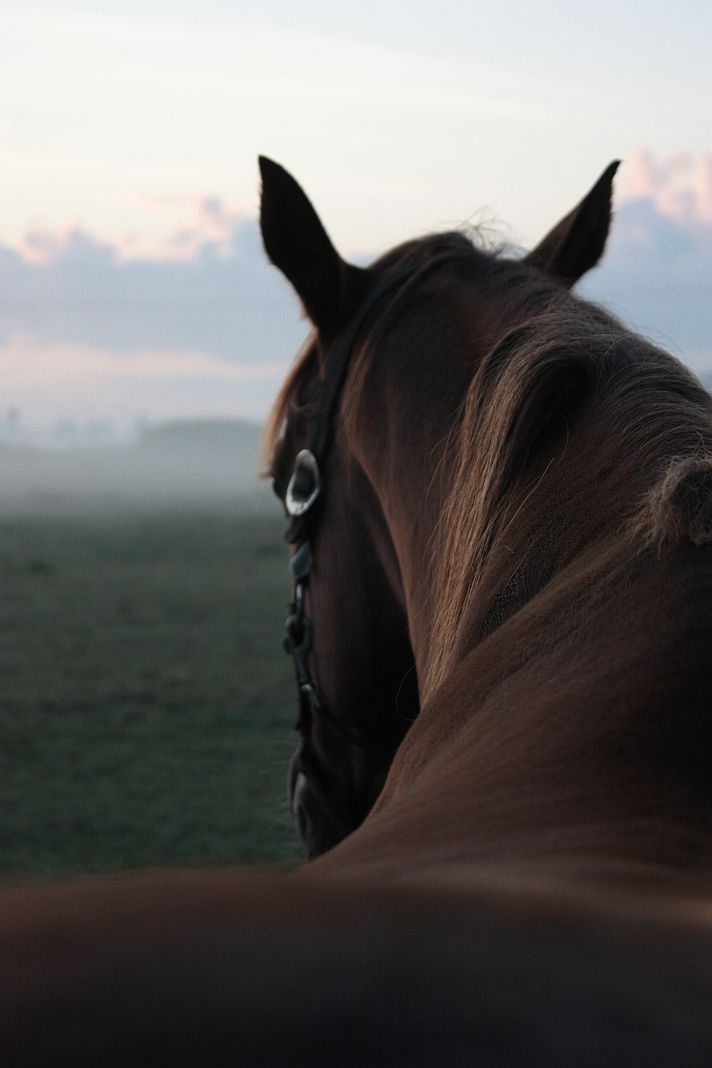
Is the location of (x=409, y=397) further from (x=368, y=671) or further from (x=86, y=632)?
(x=86, y=632)

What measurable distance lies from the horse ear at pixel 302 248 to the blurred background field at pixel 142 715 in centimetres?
76

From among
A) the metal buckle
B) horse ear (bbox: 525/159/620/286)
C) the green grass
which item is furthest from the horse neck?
the green grass

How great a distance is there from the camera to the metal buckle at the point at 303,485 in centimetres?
233

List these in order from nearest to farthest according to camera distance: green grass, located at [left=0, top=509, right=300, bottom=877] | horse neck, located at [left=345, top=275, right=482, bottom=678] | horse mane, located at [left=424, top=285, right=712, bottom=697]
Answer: horse mane, located at [left=424, top=285, right=712, bottom=697], horse neck, located at [left=345, top=275, right=482, bottom=678], green grass, located at [left=0, top=509, right=300, bottom=877]

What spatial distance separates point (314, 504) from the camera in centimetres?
234

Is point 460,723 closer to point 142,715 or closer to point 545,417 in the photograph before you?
point 545,417

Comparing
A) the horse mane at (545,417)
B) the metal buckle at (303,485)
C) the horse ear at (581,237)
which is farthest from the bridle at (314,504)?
the horse mane at (545,417)

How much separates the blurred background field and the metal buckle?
1.96 ft

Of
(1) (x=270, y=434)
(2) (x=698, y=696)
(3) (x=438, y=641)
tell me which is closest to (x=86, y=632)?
(1) (x=270, y=434)

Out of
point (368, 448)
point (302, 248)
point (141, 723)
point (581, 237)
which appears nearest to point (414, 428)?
point (368, 448)

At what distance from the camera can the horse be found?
0.48 m

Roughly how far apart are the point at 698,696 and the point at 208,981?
599 millimetres

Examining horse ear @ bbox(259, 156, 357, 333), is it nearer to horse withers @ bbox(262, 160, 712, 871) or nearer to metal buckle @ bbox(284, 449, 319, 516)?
horse withers @ bbox(262, 160, 712, 871)

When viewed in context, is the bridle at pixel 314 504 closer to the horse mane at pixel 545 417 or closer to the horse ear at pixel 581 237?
the horse ear at pixel 581 237
